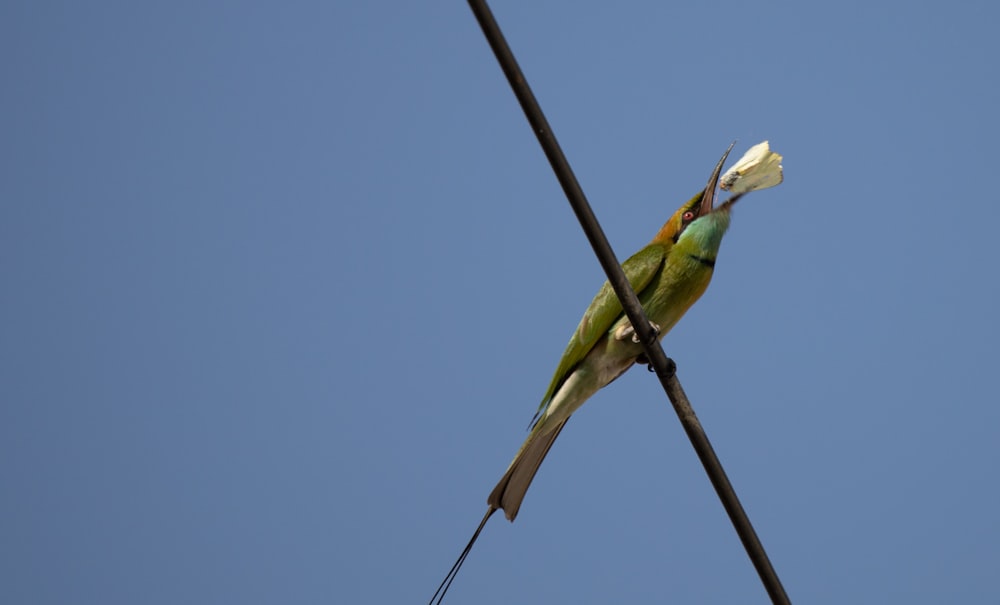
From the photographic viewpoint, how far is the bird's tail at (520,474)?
9.70 feet

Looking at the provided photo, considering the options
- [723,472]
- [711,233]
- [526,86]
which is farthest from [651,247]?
[526,86]

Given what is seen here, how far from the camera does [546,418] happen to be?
3.18 m

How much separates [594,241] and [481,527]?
1.00 m

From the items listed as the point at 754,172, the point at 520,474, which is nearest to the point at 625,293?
the point at 520,474

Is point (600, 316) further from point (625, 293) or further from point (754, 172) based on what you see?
point (625, 293)

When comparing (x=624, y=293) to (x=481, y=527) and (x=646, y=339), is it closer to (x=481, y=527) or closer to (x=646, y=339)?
(x=646, y=339)

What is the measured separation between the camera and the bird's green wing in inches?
128

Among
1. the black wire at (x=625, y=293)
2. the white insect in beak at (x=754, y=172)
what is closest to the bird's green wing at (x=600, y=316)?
the white insect in beak at (x=754, y=172)

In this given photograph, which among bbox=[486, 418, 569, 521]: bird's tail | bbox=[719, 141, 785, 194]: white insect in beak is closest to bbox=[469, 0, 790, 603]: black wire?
bbox=[486, 418, 569, 521]: bird's tail

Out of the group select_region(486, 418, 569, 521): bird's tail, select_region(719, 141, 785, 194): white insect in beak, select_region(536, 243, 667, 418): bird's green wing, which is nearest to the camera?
select_region(486, 418, 569, 521): bird's tail

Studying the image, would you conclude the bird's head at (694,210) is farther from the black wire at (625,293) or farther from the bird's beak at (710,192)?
the black wire at (625,293)

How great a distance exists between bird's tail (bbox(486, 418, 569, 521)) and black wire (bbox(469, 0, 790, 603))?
719 mm

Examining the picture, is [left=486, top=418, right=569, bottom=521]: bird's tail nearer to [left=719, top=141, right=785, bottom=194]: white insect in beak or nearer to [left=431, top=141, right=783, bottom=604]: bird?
[left=431, top=141, right=783, bottom=604]: bird

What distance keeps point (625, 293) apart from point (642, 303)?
1104mm
